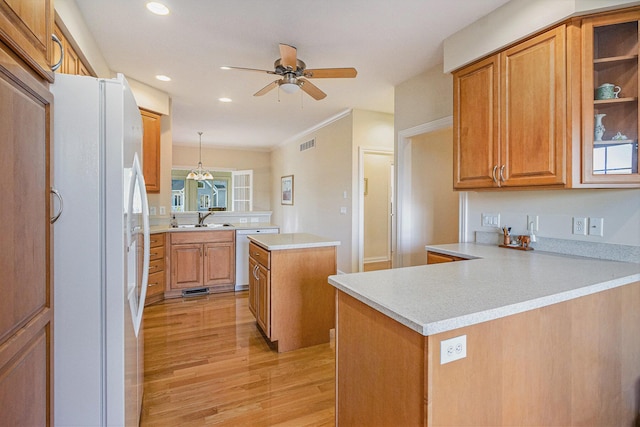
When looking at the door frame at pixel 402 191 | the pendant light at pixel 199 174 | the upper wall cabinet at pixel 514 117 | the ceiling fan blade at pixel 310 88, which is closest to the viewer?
the upper wall cabinet at pixel 514 117

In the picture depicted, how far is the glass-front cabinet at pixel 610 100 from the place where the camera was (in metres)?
1.67

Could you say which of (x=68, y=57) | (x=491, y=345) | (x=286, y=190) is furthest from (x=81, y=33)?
(x=286, y=190)

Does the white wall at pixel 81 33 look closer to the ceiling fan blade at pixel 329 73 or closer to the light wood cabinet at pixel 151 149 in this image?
the light wood cabinet at pixel 151 149

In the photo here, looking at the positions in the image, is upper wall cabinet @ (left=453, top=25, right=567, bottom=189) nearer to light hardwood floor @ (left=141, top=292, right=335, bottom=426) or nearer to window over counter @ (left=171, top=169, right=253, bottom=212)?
light hardwood floor @ (left=141, top=292, right=335, bottom=426)

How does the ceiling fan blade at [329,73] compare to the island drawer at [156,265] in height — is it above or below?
above

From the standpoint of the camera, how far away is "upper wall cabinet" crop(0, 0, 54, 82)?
2.70ft

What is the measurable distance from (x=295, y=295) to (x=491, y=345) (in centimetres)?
181

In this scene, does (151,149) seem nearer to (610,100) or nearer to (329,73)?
(329,73)

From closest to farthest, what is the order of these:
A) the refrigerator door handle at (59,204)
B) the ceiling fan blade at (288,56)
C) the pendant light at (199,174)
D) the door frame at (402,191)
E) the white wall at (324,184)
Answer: the refrigerator door handle at (59,204), the ceiling fan blade at (288,56), the door frame at (402,191), the white wall at (324,184), the pendant light at (199,174)

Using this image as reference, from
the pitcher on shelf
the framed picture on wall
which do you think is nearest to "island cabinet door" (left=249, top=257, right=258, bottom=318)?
the pitcher on shelf

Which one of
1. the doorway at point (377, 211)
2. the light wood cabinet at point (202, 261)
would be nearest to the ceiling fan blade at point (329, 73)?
the light wood cabinet at point (202, 261)

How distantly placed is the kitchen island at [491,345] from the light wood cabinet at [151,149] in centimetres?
339

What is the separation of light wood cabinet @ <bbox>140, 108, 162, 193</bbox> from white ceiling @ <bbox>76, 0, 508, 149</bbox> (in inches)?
16.0

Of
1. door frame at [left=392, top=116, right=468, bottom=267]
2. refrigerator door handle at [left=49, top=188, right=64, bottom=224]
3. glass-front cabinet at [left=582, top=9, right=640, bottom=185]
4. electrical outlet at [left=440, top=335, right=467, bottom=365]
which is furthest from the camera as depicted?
door frame at [left=392, top=116, right=468, bottom=267]
